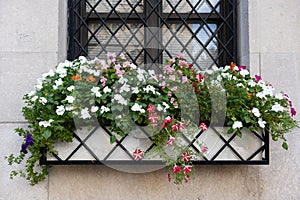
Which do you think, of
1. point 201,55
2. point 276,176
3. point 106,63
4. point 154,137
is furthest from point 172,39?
point 276,176

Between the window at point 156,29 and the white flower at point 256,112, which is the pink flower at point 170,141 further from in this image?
the window at point 156,29

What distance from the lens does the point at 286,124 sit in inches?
121

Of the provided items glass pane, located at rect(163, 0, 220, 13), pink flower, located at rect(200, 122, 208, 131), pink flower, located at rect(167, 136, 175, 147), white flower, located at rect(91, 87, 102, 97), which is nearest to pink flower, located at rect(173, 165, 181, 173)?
pink flower, located at rect(167, 136, 175, 147)

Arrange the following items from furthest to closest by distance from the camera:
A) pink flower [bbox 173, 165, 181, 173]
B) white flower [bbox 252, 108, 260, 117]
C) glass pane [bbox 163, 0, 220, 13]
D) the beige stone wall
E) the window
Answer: glass pane [bbox 163, 0, 220, 13]
the window
the beige stone wall
white flower [bbox 252, 108, 260, 117]
pink flower [bbox 173, 165, 181, 173]

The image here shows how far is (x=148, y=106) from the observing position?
298 centimetres

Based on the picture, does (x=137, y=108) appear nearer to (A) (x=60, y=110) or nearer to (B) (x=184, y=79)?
(B) (x=184, y=79)

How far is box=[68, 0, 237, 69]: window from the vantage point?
12.3 feet

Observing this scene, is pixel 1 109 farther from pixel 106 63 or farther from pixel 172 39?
pixel 172 39

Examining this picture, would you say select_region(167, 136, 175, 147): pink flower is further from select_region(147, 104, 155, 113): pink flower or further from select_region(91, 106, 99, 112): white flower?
select_region(91, 106, 99, 112): white flower

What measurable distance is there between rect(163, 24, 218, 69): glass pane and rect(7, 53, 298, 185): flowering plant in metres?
0.54

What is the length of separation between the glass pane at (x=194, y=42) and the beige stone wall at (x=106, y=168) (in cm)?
34

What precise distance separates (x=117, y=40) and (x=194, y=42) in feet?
2.24

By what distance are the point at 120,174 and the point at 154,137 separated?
20.3 inches

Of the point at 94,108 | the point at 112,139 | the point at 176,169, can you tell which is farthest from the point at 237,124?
the point at 94,108
